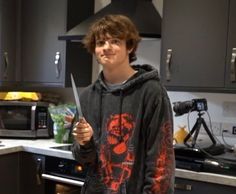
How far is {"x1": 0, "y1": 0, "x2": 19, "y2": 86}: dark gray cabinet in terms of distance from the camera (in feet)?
9.31

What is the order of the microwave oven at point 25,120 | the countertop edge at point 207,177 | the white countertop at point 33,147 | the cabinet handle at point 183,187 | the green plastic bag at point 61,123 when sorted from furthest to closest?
the microwave oven at point 25,120 → the green plastic bag at point 61,123 → the white countertop at point 33,147 → the cabinet handle at point 183,187 → the countertop edge at point 207,177

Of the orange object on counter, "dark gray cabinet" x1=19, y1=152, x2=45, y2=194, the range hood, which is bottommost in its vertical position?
"dark gray cabinet" x1=19, y1=152, x2=45, y2=194

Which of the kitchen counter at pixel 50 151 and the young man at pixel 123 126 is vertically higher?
the young man at pixel 123 126

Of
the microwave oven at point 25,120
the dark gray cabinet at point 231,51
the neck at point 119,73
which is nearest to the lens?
the neck at point 119,73

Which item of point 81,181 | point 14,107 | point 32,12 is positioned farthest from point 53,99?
point 81,181

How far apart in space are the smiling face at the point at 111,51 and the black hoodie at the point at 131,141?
0.32ft

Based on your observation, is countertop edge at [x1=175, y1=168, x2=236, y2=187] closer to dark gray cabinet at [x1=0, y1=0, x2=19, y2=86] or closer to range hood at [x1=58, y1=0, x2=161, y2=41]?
range hood at [x1=58, y1=0, x2=161, y2=41]

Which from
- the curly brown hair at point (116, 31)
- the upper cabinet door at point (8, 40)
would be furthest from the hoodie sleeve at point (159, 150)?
the upper cabinet door at point (8, 40)

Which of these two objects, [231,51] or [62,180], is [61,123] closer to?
[62,180]

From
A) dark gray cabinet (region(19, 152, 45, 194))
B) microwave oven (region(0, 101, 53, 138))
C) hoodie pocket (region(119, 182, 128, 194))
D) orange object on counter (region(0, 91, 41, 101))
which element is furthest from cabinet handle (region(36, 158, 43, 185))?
hoodie pocket (region(119, 182, 128, 194))

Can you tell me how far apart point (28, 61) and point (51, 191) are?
3.35ft

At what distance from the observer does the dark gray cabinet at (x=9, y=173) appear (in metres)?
2.41

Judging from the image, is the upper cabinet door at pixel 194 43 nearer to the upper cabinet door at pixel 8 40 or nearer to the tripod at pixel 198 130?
the tripod at pixel 198 130

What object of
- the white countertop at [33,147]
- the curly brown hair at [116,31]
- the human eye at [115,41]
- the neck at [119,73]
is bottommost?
the white countertop at [33,147]
